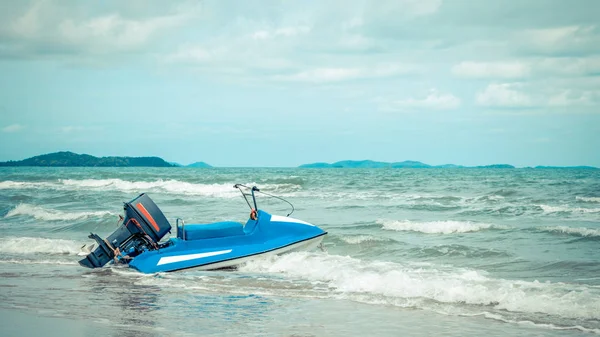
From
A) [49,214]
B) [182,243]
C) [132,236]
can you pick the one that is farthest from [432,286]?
[49,214]

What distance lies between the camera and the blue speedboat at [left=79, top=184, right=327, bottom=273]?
10953 mm

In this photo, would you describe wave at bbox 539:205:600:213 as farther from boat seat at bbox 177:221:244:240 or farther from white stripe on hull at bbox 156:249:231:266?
white stripe on hull at bbox 156:249:231:266

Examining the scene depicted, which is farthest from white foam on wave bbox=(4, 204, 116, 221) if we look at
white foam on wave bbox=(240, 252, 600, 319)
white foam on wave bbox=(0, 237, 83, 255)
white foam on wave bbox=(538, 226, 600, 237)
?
white foam on wave bbox=(538, 226, 600, 237)

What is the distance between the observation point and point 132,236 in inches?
443

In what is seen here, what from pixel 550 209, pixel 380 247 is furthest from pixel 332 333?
pixel 550 209

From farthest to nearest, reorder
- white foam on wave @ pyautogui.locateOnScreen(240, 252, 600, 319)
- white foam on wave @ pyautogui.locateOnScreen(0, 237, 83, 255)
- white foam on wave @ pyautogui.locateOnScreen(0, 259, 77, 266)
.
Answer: white foam on wave @ pyautogui.locateOnScreen(0, 237, 83, 255), white foam on wave @ pyautogui.locateOnScreen(0, 259, 77, 266), white foam on wave @ pyautogui.locateOnScreen(240, 252, 600, 319)

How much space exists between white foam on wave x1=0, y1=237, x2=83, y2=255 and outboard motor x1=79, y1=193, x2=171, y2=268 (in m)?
3.33

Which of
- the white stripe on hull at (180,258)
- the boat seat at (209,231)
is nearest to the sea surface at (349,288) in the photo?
the white stripe on hull at (180,258)

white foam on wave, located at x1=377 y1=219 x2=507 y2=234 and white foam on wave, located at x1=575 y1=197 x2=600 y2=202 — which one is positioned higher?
white foam on wave, located at x1=575 y1=197 x2=600 y2=202

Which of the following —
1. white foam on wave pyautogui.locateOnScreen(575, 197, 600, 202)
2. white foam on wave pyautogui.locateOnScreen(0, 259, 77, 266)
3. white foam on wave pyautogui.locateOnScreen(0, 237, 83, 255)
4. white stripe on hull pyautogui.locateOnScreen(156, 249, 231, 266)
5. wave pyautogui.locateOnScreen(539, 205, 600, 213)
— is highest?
white foam on wave pyautogui.locateOnScreen(575, 197, 600, 202)

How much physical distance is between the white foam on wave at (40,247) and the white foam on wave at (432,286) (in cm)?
540

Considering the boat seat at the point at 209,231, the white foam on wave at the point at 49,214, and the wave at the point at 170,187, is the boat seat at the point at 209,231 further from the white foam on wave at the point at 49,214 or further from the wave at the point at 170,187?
the wave at the point at 170,187

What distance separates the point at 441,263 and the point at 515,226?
6042mm

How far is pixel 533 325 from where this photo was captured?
7242mm
